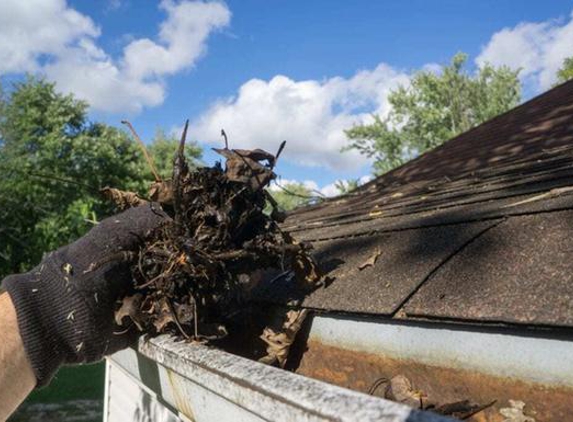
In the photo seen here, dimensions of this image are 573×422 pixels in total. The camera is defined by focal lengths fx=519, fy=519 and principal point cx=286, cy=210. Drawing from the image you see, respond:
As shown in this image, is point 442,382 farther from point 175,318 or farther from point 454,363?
point 175,318

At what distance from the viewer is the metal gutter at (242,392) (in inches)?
32.3

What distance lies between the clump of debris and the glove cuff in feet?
0.73

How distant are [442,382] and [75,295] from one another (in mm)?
1129

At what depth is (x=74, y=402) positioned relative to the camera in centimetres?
1244

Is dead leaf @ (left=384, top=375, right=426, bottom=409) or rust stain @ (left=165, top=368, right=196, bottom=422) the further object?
rust stain @ (left=165, top=368, right=196, bottom=422)

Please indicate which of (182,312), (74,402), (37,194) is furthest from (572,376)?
(37,194)

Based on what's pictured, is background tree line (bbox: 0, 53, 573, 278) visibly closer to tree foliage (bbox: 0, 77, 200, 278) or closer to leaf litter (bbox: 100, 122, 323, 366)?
tree foliage (bbox: 0, 77, 200, 278)

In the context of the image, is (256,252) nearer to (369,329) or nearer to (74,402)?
(369,329)

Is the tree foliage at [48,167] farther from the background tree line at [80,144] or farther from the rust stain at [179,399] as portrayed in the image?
the rust stain at [179,399]

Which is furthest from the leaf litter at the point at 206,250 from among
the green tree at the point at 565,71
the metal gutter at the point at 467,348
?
the green tree at the point at 565,71

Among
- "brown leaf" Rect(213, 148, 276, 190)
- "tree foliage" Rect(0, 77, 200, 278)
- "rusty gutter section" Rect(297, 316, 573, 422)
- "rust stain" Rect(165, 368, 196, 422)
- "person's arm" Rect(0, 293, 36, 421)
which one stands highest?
"tree foliage" Rect(0, 77, 200, 278)

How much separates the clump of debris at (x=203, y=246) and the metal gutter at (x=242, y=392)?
0.11 m

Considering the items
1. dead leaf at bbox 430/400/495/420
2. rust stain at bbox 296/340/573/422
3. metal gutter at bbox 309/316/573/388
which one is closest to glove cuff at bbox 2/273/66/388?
rust stain at bbox 296/340/573/422

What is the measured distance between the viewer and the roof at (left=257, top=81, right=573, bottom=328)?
1112 millimetres
